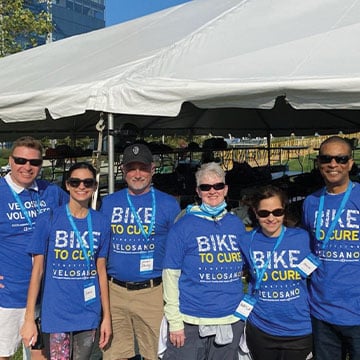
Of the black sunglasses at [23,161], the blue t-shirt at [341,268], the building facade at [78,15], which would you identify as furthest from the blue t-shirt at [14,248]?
the building facade at [78,15]

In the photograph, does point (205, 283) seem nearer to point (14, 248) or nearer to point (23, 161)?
point (14, 248)

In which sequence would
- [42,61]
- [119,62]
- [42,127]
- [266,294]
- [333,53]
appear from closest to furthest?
[266,294] < [333,53] < [119,62] < [42,61] < [42,127]

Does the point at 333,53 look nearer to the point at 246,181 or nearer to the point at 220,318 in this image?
the point at 220,318

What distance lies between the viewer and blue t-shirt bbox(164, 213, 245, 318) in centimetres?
278

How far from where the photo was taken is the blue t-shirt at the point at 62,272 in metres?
2.89

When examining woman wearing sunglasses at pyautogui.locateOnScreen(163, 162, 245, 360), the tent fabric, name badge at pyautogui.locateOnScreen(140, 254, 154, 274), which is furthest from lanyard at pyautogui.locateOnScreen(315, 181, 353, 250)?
name badge at pyautogui.locateOnScreen(140, 254, 154, 274)

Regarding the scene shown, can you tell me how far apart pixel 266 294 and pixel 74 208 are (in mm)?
1205

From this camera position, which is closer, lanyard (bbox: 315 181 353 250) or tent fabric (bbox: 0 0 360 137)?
lanyard (bbox: 315 181 353 250)

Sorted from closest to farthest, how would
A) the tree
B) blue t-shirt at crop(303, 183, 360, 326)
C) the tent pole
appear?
blue t-shirt at crop(303, 183, 360, 326), the tent pole, the tree

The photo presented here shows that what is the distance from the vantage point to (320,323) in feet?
9.16

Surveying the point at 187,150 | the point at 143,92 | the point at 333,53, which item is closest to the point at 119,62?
the point at 143,92

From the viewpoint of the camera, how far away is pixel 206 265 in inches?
109

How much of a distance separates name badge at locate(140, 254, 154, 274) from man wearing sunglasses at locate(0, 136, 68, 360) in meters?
0.70

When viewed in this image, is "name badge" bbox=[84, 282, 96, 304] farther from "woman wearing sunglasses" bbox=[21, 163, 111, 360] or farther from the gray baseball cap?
the gray baseball cap
